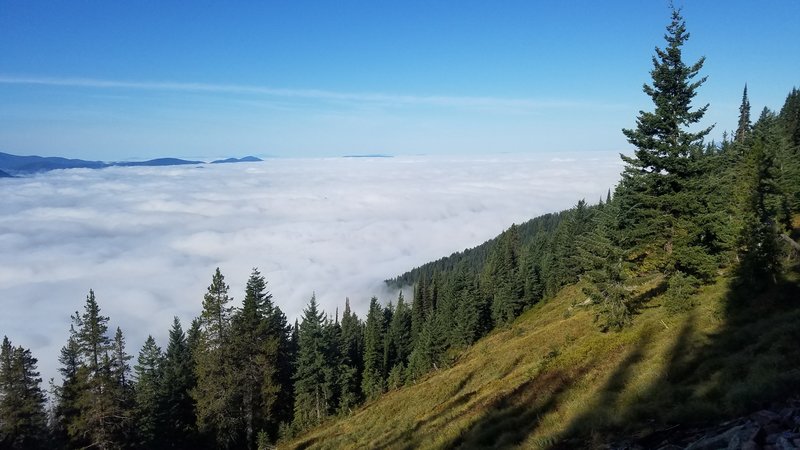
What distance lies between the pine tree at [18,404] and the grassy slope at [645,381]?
30259 millimetres

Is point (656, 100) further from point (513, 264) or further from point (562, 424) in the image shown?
point (513, 264)

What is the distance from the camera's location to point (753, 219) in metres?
21.3

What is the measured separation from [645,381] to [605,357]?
6.24 m

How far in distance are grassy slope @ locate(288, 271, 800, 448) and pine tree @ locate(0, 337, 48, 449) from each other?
30.3 m

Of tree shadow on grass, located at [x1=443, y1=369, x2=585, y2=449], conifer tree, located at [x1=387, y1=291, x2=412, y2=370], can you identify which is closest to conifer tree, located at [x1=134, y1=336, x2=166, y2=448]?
tree shadow on grass, located at [x1=443, y1=369, x2=585, y2=449]

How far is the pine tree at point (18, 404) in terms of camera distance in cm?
3772

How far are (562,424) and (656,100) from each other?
56.0 ft

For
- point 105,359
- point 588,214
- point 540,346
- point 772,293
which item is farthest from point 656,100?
point 588,214

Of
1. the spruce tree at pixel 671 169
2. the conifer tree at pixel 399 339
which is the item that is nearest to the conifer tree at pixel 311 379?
the conifer tree at pixel 399 339

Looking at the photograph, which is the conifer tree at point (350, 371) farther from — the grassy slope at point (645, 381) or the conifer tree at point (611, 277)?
the conifer tree at point (611, 277)

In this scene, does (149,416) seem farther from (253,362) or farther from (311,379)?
(311,379)

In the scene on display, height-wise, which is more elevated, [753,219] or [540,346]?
[753,219]

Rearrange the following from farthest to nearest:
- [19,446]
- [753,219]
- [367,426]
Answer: [19,446], [367,426], [753,219]

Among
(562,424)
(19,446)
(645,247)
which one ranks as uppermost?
(645,247)
